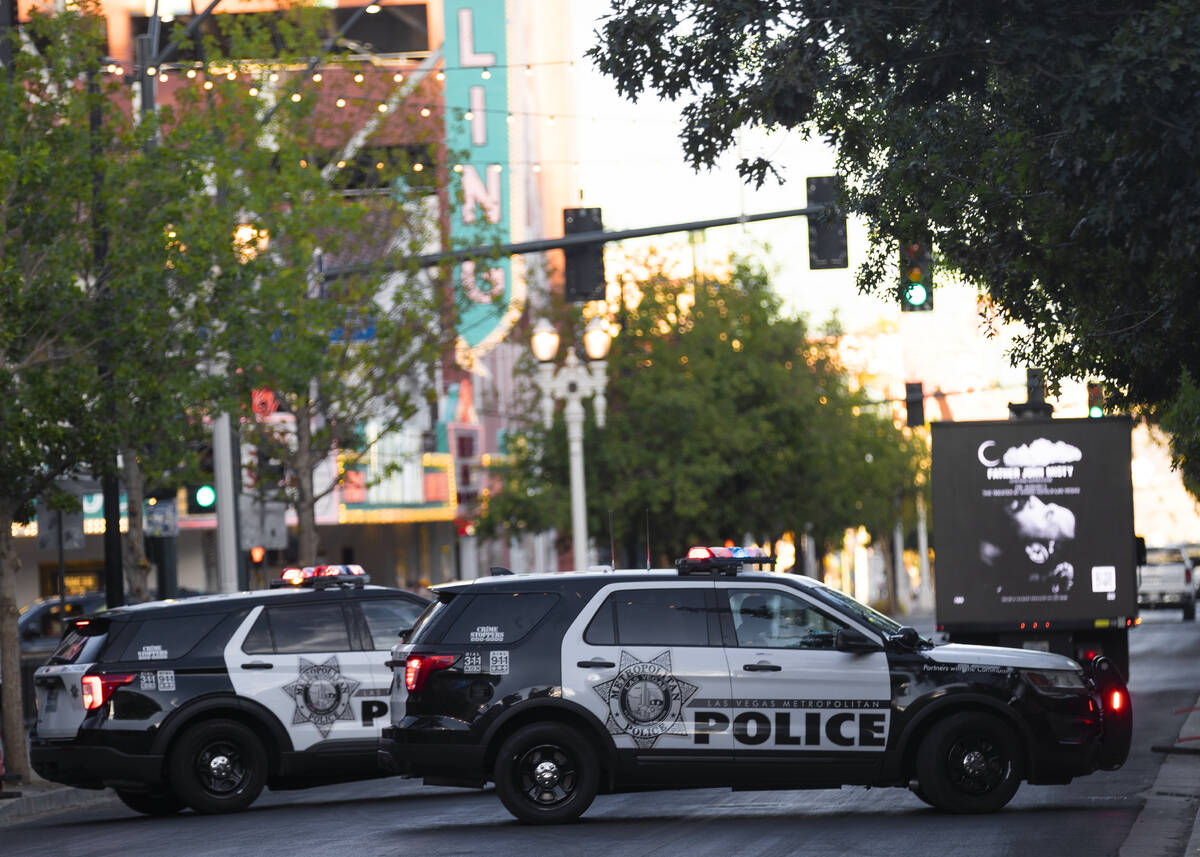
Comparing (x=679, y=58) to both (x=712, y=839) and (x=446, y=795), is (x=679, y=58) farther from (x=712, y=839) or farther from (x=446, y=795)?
(x=446, y=795)

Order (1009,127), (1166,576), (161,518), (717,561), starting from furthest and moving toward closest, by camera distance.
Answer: (1166,576), (161,518), (717,561), (1009,127)

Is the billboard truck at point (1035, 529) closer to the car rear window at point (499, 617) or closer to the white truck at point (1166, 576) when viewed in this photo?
the car rear window at point (499, 617)

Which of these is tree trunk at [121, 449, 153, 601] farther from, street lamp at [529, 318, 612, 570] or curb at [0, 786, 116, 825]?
curb at [0, 786, 116, 825]

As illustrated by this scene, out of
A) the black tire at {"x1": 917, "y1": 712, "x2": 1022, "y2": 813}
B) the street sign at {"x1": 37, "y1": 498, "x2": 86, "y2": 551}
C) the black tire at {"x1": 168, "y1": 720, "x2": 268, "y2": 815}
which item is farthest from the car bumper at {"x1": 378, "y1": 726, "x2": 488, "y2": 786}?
the street sign at {"x1": 37, "y1": 498, "x2": 86, "y2": 551}

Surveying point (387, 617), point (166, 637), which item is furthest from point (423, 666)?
point (166, 637)

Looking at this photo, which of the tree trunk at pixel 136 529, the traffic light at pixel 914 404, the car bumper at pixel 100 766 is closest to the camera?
the car bumper at pixel 100 766

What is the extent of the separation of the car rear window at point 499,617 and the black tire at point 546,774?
0.66 metres

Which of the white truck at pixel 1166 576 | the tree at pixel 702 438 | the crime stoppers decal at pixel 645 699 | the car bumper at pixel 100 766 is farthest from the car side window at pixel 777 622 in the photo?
the white truck at pixel 1166 576

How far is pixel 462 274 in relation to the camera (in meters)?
37.4

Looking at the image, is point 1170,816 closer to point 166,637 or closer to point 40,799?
point 166,637

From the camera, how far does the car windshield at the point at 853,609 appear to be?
14258 millimetres

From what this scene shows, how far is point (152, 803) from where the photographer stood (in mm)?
17094

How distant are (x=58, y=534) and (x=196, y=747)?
32.0 feet

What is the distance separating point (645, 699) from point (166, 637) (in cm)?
430
